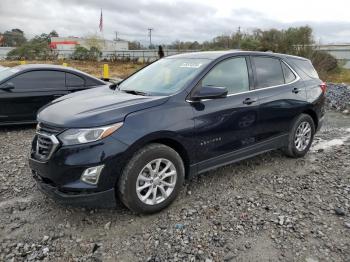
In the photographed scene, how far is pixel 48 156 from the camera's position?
11.1 feet

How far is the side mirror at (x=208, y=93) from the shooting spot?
3861mm

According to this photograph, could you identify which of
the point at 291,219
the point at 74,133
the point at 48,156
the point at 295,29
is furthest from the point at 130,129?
the point at 295,29

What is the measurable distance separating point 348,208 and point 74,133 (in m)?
3.21

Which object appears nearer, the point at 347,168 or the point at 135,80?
the point at 135,80

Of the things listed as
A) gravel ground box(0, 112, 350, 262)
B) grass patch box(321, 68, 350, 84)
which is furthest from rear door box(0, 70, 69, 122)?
grass patch box(321, 68, 350, 84)

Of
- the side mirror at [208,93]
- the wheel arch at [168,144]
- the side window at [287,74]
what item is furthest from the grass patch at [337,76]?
the wheel arch at [168,144]

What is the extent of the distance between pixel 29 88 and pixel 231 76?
4558 mm

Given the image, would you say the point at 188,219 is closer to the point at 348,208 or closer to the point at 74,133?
the point at 74,133

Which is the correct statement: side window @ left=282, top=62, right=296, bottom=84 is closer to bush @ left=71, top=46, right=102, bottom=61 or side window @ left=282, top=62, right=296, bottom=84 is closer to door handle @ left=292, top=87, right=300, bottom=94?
door handle @ left=292, top=87, right=300, bottom=94

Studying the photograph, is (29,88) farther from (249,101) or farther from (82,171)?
(249,101)

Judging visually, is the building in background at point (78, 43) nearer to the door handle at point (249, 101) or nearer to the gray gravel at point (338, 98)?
the gray gravel at point (338, 98)

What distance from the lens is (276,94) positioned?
4918mm

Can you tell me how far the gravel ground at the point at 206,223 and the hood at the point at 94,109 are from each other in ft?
3.56

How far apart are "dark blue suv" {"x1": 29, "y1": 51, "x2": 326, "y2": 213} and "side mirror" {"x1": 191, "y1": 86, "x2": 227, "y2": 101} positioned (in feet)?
0.04
